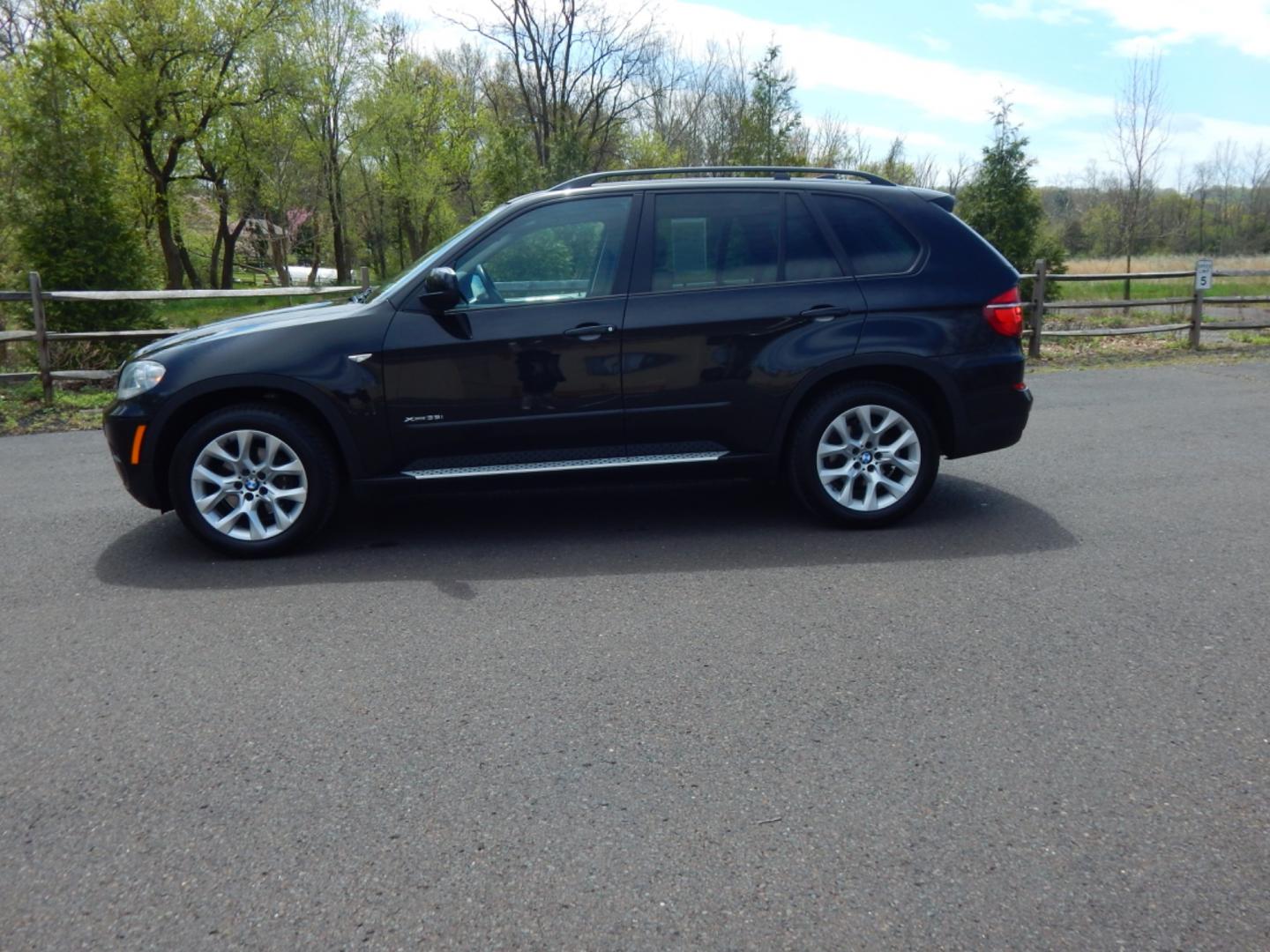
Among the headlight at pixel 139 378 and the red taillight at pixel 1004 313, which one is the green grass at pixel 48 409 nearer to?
the headlight at pixel 139 378

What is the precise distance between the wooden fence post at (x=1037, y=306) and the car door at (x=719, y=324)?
9.18 m

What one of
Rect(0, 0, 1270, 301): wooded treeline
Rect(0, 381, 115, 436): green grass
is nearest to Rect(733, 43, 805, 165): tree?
Rect(0, 0, 1270, 301): wooded treeline

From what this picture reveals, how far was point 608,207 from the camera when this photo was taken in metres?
5.67

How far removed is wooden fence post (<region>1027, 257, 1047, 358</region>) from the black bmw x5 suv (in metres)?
8.67

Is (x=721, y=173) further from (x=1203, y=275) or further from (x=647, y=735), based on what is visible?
(x=1203, y=275)

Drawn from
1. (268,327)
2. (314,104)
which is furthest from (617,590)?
(314,104)

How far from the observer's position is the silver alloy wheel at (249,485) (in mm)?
5383

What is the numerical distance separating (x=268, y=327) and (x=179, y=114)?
30.0m

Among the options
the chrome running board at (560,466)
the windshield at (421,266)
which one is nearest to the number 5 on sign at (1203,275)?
the chrome running board at (560,466)

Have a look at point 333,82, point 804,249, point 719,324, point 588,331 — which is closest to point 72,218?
point 588,331

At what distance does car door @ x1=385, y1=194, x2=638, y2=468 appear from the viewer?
5.42 metres

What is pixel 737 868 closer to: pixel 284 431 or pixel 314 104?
pixel 284 431

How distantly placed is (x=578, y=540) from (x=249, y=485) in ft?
5.65

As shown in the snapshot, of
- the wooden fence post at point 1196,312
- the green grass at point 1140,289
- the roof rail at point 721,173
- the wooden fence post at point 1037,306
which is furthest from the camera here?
the green grass at point 1140,289
